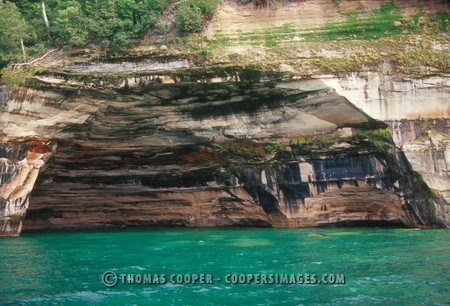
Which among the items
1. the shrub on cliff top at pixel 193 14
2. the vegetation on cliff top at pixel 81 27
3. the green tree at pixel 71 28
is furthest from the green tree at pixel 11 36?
the shrub on cliff top at pixel 193 14

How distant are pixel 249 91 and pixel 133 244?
17.0 ft

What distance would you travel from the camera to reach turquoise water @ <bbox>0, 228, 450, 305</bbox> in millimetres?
7199

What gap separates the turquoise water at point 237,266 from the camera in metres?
7.20

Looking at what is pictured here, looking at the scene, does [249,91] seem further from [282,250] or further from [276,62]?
[282,250]

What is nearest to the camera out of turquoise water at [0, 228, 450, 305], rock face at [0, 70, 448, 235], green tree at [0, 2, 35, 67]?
turquoise water at [0, 228, 450, 305]

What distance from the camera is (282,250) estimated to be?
11.0m

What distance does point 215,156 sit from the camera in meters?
15.8

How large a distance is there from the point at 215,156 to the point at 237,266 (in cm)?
687

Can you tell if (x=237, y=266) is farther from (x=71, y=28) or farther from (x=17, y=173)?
(x=71, y=28)

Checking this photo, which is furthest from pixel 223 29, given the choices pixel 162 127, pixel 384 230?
pixel 384 230

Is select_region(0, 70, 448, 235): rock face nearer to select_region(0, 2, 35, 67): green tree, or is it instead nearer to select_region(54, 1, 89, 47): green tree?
select_region(0, 2, 35, 67): green tree
